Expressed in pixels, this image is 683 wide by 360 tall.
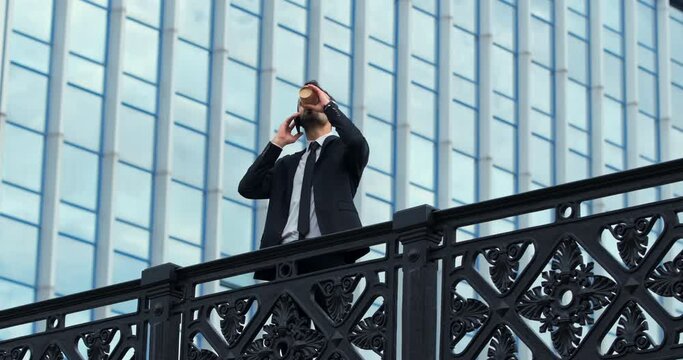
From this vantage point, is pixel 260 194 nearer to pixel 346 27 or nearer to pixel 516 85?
pixel 346 27

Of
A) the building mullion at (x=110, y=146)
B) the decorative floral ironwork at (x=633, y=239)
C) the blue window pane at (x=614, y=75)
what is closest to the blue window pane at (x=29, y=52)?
the building mullion at (x=110, y=146)

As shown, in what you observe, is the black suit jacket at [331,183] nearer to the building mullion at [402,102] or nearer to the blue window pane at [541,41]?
the building mullion at [402,102]

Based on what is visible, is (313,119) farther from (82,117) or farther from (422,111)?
(422,111)

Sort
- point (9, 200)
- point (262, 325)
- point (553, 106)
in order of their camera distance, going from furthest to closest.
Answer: point (553, 106) → point (9, 200) → point (262, 325)

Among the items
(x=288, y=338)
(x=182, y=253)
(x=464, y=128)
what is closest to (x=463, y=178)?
(x=464, y=128)

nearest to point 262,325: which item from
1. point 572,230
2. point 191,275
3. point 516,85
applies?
point 191,275

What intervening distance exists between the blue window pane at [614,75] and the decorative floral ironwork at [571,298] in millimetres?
53260

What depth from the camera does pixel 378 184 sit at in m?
55.1

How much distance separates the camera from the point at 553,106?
6206cm

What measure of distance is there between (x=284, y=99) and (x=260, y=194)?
3997cm

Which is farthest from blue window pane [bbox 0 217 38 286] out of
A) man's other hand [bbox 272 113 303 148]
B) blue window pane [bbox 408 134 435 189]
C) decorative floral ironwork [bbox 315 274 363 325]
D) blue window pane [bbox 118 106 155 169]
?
decorative floral ironwork [bbox 315 274 363 325]

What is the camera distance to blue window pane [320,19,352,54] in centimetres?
5459

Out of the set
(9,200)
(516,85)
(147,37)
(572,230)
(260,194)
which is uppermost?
(516,85)

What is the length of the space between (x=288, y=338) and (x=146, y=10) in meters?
38.7
